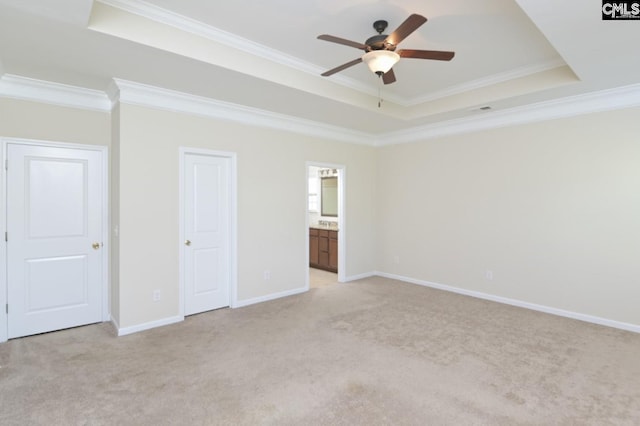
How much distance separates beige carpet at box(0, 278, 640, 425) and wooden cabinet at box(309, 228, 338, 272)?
7.47 feet

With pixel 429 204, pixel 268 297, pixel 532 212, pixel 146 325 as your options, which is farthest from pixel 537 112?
pixel 146 325

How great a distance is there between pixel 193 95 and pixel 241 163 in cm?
100

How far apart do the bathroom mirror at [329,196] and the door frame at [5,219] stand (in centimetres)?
433

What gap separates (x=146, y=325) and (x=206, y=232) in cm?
124

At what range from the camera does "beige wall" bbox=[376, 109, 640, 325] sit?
12.5 ft

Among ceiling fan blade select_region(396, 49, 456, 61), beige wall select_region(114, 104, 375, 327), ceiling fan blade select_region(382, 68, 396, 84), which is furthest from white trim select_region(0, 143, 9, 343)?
ceiling fan blade select_region(396, 49, 456, 61)

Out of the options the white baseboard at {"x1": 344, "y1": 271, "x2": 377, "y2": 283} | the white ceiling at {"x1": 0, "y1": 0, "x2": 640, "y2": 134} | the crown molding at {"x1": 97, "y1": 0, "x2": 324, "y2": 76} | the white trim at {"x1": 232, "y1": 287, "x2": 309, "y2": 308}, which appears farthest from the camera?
the white baseboard at {"x1": 344, "y1": 271, "x2": 377, "y2": 283}

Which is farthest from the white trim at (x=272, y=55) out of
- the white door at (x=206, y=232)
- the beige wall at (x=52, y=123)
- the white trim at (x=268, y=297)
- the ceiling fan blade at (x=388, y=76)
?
the white trim at (x=268, y=297)

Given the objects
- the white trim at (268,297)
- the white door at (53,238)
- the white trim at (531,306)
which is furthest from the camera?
the white trim at (268,297)

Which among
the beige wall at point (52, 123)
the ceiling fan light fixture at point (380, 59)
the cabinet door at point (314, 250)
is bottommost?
the cabinet door at point (314, 250)

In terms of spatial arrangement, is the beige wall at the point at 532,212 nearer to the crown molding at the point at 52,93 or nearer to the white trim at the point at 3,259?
the crown molding at the point at 52,93

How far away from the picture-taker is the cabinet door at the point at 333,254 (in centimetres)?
632

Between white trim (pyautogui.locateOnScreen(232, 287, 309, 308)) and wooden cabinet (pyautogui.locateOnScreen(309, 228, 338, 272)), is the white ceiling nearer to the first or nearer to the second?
white trim (pyautogui.locateOnScreen(232, 287, 309, 308))

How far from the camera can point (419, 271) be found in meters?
5.70
